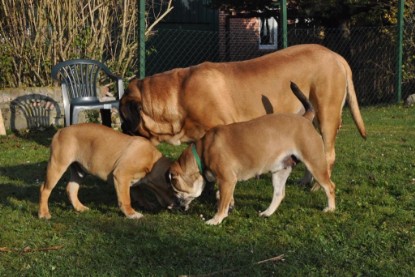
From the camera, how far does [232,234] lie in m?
4.89

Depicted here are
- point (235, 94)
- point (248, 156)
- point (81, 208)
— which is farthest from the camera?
point (235, 94)

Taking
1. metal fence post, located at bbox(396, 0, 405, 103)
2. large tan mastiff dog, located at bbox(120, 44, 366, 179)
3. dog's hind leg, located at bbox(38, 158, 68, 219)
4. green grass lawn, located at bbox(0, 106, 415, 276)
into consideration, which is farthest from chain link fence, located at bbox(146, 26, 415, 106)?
dog's hind leg, located at bbox(38, 158, 68, 219)

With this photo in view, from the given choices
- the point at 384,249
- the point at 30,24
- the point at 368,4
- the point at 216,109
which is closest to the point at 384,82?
the point at 368,4

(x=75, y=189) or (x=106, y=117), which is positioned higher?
(x=106, y=117)

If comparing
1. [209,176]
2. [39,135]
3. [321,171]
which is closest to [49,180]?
[209,176]

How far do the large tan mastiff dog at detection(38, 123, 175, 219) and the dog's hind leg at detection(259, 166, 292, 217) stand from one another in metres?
0.89

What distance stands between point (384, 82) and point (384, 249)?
40.5 feet

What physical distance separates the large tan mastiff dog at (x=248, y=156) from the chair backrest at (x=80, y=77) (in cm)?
437

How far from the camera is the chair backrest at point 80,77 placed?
9.53 m

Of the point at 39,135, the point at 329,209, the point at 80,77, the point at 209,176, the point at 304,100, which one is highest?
the point at 304,100

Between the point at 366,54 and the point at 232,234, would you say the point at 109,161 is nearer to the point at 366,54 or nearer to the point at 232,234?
the point at 232,234

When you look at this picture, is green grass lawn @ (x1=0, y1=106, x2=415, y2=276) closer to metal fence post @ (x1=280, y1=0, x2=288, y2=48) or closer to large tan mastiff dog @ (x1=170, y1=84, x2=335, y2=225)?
large tan mastiff dog @ (x1=170, y1=84, x2=335, y2=225)

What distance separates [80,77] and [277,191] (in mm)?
5322

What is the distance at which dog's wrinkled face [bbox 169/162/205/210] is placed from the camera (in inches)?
213
